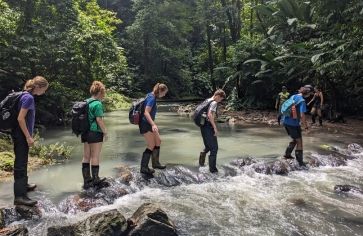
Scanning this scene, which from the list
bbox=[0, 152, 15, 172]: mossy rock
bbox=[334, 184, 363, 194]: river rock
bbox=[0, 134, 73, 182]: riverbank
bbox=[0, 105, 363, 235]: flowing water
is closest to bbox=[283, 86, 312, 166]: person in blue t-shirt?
bbox=[0, 105, 363, 235]: flowing water

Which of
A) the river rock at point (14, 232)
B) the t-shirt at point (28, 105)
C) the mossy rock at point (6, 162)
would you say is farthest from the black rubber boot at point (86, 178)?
the mossy rock at point (6, 162)

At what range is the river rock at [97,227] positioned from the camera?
5246mm

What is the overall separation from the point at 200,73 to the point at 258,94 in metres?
20.5

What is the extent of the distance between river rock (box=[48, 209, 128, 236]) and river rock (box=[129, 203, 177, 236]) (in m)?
0.19

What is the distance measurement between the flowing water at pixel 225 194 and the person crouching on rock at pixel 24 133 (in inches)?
20.3

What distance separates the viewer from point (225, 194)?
7.75 metres

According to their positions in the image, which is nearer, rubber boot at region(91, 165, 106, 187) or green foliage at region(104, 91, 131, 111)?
rubber boot at region(91, 165, 106, 187)

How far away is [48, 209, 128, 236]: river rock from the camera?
5.25m

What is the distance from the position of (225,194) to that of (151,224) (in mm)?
2633

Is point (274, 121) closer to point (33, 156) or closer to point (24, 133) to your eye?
point (33, 156)

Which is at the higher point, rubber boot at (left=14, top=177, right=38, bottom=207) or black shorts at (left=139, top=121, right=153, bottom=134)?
black shorts at (left=139, top=121, right=153, bottom=134)

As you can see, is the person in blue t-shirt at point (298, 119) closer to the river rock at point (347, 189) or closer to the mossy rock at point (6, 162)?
the river rock at point (347, 189)

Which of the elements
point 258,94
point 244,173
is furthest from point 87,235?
point 258,94

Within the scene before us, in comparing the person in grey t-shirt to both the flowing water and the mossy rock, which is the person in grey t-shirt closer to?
the flowing water
